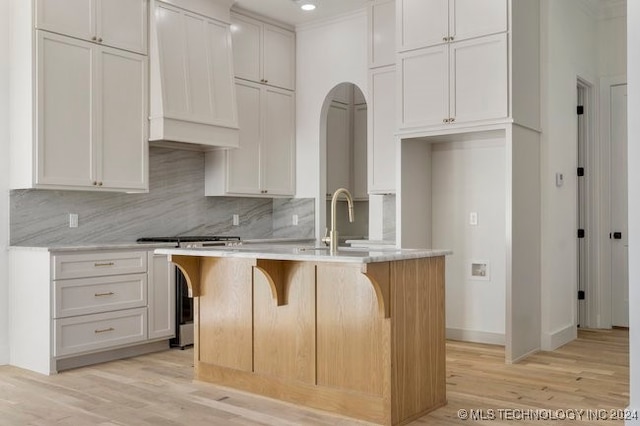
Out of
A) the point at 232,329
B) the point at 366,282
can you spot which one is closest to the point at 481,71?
the point at 366,282

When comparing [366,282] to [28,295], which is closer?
[366,282]

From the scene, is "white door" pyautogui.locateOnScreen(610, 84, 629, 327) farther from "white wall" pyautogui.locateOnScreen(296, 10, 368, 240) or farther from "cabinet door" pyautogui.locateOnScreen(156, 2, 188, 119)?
"cabinet door" pyautogui.locateOnScreen(156, 2, 188, 119)

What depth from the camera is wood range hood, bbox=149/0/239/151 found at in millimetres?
5324

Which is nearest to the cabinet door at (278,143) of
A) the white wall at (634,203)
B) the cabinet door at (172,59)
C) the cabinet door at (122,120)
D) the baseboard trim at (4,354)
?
the cabinet door at (172,59)

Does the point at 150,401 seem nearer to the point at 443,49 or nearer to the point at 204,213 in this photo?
the point at 204,213

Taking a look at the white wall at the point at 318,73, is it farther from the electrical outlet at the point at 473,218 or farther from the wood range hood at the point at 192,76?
the electrical outlet at the point at 473,218

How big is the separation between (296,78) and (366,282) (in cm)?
410

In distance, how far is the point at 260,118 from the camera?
6559 mm

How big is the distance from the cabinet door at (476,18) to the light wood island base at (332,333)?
215 centimetres

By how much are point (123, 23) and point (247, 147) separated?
1.80 meters

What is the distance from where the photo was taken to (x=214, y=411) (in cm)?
353

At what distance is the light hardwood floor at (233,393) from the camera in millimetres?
3414

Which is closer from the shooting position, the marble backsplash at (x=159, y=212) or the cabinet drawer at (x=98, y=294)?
the cabinet drawer at (x=98, y=294)

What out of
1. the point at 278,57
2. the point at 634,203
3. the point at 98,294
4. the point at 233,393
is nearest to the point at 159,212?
the point at 98,294
